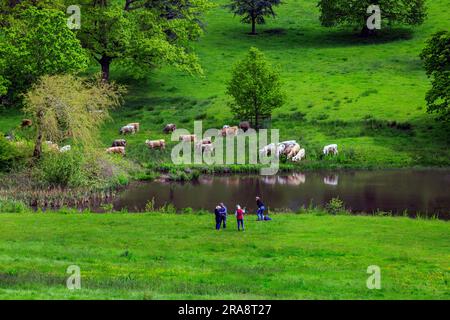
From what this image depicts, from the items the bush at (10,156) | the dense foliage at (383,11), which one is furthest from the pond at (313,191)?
the dense foliage at (383,11)

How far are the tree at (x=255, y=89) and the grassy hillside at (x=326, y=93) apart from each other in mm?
1948

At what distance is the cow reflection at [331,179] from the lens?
5325 centimetres

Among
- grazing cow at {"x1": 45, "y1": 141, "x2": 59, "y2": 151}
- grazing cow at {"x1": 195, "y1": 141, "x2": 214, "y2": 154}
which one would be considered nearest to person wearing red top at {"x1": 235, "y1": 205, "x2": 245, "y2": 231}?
grazing cow at {"x1": 45, "y1": 141, "x2": 59, "y2": 151}

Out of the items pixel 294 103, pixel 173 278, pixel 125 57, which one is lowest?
pixel 173 278

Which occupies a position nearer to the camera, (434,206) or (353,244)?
(353,244)

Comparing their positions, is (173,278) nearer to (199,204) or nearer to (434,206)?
(199,204)

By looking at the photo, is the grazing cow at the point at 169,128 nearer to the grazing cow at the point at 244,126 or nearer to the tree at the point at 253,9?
the grazing cow at the point at 244,126

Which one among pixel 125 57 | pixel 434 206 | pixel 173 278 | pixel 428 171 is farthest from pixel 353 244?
pixel 125 57

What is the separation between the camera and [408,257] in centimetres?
3114

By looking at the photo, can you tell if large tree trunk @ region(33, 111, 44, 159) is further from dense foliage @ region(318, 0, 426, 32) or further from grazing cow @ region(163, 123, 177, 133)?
dense foliage @ region(318, 0, 426, 32)

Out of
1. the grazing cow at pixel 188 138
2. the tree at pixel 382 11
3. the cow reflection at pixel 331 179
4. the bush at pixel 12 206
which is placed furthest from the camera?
the tree at pixel 382 11

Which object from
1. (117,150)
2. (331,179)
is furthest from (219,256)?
(117,150)
